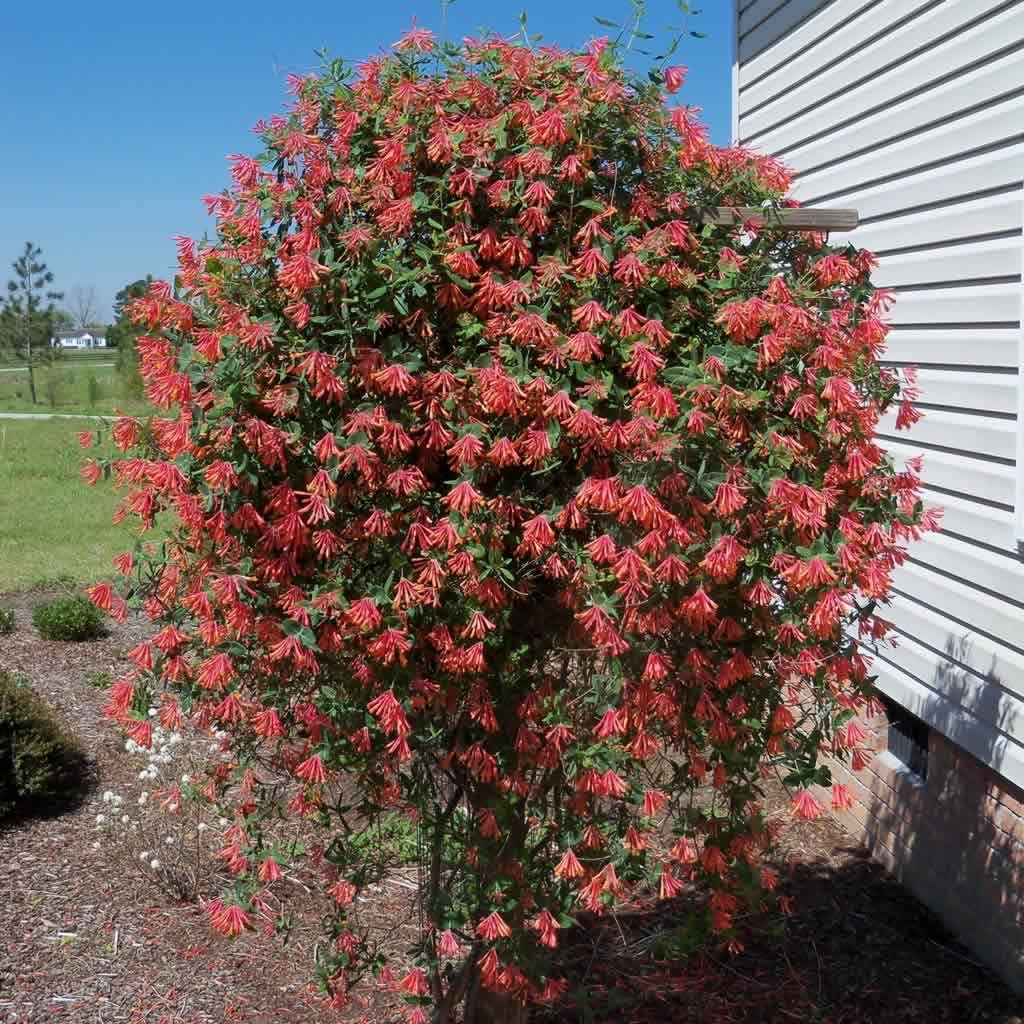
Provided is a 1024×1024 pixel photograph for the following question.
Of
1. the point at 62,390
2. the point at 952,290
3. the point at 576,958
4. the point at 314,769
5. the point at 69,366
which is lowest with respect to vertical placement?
the point at 576,958

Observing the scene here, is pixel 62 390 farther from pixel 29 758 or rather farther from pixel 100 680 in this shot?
pixel 29 758

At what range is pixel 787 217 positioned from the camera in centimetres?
247

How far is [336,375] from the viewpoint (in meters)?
2.18

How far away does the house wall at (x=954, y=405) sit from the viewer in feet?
12.2

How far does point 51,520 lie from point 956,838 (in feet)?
40.1

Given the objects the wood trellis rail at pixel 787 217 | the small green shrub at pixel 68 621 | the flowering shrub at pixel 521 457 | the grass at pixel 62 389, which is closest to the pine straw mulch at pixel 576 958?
the flowering shrub at pixel 521 457

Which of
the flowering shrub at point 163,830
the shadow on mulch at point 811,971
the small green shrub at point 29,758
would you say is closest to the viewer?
the shadow on mulch at point 811,971

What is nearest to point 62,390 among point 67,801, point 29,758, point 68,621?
point 68,621

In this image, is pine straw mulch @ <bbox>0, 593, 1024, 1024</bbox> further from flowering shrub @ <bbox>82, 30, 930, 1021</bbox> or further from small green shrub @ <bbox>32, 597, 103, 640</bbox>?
small green shrub @ <bbox>32, 597, 103, 640</bbox>

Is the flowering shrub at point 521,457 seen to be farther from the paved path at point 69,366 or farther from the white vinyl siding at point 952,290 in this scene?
the paved path at point 69,366

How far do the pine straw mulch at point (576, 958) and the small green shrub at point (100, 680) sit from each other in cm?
183

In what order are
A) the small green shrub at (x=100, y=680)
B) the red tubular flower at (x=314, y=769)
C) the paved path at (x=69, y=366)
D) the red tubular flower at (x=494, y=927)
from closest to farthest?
1. the red tubular flower at (x=314, y=769)
2. the red tubular flower at (x=494, y=927)
3. the small green shrub at (x=100, y=680)
4. the paved path at (x=69, y=366)

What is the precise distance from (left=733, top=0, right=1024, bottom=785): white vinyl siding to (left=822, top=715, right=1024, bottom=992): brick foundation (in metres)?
0.17

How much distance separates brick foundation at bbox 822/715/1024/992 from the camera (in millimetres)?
3719
